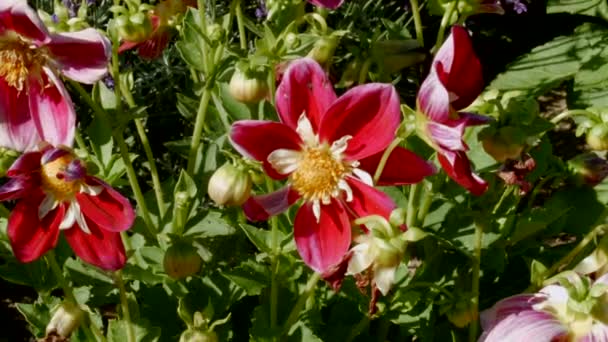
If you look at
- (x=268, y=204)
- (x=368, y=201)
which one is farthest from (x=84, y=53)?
(x=368, y=201)

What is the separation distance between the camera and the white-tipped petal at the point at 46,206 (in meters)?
1.31

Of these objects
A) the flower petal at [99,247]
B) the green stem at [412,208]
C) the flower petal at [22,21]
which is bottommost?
the green stem at [412,208]

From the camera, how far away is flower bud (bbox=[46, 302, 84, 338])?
4.42 ft

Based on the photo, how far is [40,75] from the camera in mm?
1311

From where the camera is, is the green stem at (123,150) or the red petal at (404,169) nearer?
the red petal at (404,169)

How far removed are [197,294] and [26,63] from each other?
1.58 ft

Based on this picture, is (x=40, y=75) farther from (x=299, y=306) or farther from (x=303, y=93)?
(x=299, y=306)

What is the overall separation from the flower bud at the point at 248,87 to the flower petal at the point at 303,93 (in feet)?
0.36

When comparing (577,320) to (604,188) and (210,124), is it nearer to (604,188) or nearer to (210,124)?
(604,188)

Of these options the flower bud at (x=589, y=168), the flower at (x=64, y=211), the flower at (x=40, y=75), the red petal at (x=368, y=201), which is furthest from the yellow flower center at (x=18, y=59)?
the flower bud at (x=589, y=168)

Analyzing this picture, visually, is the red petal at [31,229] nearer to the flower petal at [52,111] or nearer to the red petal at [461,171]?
the flower petal at [52,111]

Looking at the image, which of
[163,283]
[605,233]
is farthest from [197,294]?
[605,233]

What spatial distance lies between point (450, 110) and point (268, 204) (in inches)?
9.9

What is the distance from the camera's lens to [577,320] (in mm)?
1166
